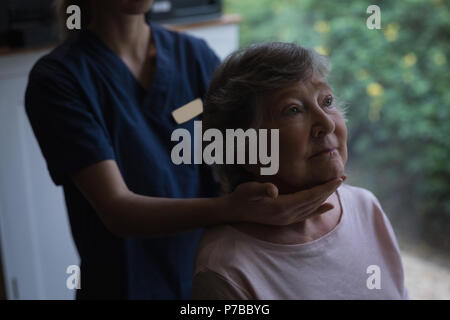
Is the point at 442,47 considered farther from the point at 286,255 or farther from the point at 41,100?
the point at 41,100

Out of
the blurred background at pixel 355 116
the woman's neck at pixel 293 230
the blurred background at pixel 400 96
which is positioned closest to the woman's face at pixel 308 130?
the woman's neck at pixel 293 230

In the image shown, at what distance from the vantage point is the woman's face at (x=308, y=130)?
0.91 m

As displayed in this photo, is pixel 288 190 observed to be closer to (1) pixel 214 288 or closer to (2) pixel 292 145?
(2) pixel 292 145

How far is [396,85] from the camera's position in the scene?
2.20 metres

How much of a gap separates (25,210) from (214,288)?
102 cm

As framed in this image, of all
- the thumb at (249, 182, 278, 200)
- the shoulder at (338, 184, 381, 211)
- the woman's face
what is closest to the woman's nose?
the woman's face

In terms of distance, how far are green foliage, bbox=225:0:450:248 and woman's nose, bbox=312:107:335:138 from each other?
0.90m

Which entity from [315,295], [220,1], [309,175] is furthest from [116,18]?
[220,1]

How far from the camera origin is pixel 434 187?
213 centimetres

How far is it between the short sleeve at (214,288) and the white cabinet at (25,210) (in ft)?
3.05

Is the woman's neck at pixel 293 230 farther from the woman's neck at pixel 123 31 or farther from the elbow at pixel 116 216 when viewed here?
the woman's neck at pixel 123 31

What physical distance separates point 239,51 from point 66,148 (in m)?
0.38

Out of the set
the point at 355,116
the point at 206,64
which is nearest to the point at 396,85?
the point at 355,116

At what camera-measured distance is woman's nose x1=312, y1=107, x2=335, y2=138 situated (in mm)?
906
